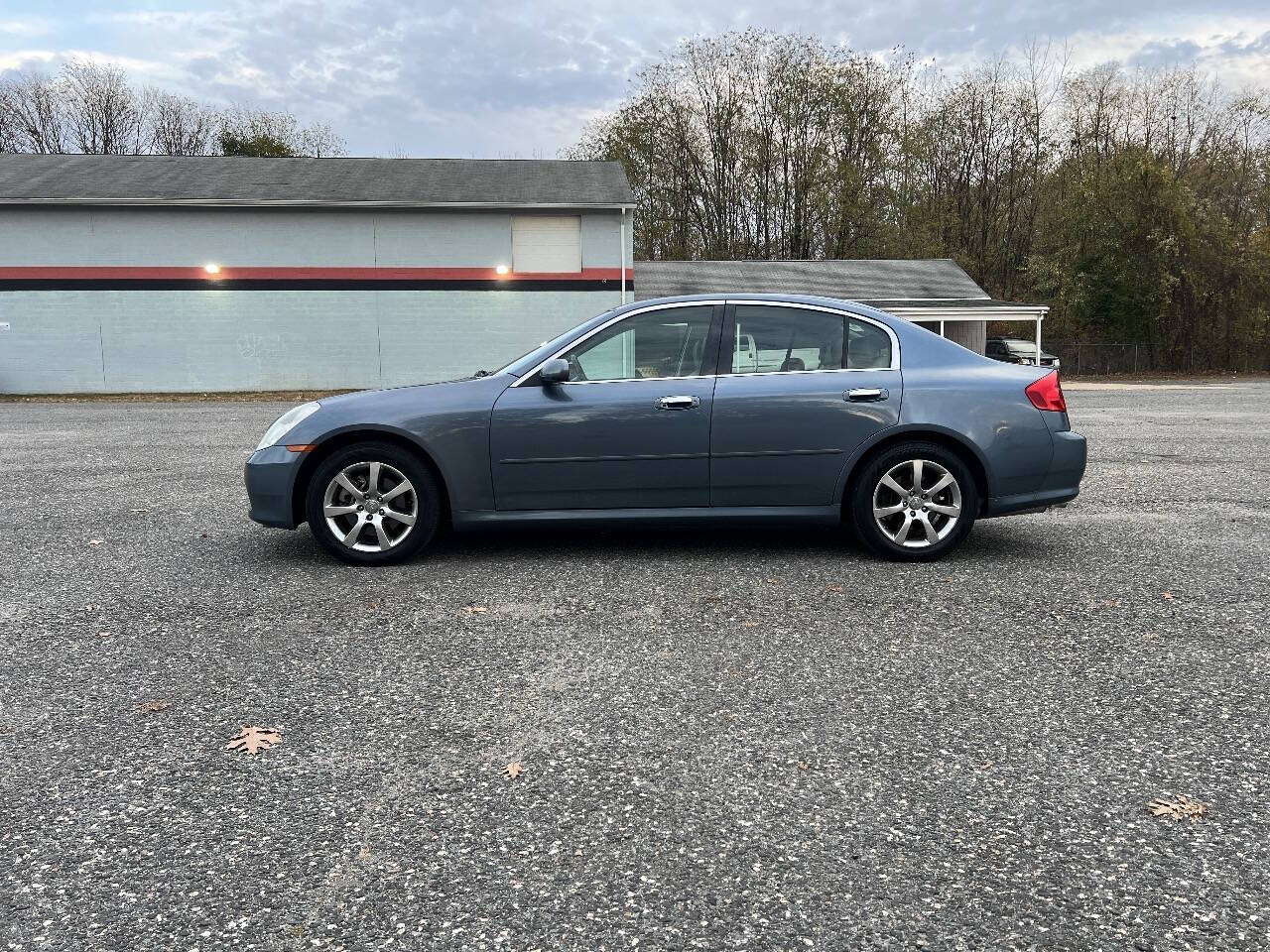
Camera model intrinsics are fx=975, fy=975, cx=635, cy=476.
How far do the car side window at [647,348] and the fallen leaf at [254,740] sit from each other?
2.91 m

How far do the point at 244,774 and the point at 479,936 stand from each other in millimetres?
1210

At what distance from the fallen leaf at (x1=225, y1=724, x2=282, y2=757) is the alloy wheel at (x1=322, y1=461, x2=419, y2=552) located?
2357mm

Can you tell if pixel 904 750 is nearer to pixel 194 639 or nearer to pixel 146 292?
pixel 194 639

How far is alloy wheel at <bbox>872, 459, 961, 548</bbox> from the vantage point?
571 centimetres

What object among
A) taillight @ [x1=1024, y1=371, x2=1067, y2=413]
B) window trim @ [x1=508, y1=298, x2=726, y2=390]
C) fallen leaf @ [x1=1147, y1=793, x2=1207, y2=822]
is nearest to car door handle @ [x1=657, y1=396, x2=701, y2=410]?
window trim @ [x1=508, y1=298, x2=726, y2=390]

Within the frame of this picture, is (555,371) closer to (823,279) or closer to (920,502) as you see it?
(920,502)

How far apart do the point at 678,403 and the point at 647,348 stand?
0.41m

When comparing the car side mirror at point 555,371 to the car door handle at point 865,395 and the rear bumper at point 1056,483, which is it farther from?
the rear bumper at point 1056,483

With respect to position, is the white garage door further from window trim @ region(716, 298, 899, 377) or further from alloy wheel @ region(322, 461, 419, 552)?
alloy wheel @ region(322, 461, 419, 552)

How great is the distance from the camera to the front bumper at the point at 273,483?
18.6 ft

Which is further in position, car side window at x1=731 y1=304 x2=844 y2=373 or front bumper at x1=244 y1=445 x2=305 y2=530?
car side window at x1=731 y1=304 x2=844 y2=373

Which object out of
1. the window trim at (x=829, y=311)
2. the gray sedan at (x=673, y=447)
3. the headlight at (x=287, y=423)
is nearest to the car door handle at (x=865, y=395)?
the gray sedan at (x=673, y=447)

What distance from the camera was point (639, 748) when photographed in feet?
10.6

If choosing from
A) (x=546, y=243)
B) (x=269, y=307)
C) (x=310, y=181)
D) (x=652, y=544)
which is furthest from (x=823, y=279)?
(x=652, y=544)
